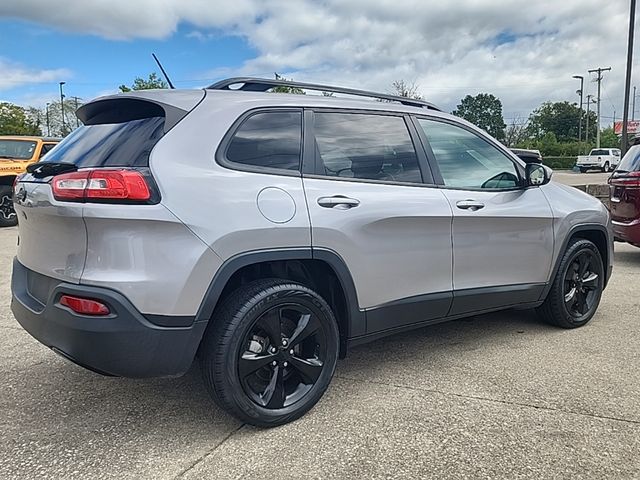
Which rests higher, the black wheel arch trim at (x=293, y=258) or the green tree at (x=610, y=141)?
the black wheel arch trim at (x=293, y=258)

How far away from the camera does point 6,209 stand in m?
11.9

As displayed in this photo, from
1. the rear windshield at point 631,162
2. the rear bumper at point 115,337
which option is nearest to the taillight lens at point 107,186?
the rear bumper at point 115,337

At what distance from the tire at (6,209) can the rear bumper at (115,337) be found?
34.3 ft

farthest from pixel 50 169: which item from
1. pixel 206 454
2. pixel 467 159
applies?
pixel 467 159

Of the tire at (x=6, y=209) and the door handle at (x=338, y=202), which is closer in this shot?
the door handle at (x=338, y=202)

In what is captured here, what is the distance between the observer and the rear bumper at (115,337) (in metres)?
2.48

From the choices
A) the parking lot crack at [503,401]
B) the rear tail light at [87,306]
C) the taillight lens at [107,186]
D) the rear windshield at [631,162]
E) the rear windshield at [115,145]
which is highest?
the rear windshield at [115,145]

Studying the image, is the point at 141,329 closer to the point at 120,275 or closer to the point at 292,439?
the point at 120,275

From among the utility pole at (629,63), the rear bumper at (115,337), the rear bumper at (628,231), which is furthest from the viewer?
the utility pole at (629,63)

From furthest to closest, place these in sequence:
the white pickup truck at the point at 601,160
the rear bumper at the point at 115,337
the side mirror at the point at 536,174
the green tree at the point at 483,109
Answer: the green tree at the point at 483,109
the white pickup truck at the point at 601,160
the side mirror at the point at 536,174
the rear bumper at the point at 115,337

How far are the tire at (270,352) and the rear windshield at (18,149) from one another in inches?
451

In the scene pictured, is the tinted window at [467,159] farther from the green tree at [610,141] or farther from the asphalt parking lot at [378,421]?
the green tree at [610,141]

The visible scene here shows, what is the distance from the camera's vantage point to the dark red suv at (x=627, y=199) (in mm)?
7008

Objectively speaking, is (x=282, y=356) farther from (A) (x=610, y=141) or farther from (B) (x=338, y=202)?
(A) (x=610, y=141)
